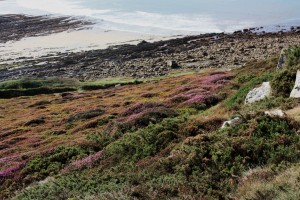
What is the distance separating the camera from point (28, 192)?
14438 mm

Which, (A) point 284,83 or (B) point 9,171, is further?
(B) point 9,171

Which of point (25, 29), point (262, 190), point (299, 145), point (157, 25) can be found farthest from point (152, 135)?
point (25, 29)

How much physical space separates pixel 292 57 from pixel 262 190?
45.1ft

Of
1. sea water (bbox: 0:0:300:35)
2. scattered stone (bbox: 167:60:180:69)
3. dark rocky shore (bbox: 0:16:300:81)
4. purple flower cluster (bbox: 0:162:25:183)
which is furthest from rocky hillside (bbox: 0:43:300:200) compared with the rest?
sea water (bbox: 0:0:300:35)

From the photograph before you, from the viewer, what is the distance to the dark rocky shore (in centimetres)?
6178

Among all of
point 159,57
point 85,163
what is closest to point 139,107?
point 85,163

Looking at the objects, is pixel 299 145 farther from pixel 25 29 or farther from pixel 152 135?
pixel 25 29

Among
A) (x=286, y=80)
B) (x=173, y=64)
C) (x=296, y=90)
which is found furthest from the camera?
(x=173, y=64)

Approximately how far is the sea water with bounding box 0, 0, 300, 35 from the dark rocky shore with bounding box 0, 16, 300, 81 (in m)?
11.9

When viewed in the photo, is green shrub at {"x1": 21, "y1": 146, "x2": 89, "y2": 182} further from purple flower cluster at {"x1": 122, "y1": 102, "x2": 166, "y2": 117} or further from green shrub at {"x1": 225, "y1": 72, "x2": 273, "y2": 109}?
green shrub at {"x1": 225, "y1": 72, "x2": 273, "y2": 109}

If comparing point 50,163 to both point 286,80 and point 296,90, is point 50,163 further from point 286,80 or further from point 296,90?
point 286,80

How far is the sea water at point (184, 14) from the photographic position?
8938 cm

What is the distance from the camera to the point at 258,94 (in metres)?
20.1

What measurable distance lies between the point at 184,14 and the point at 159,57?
4078 centimetres
